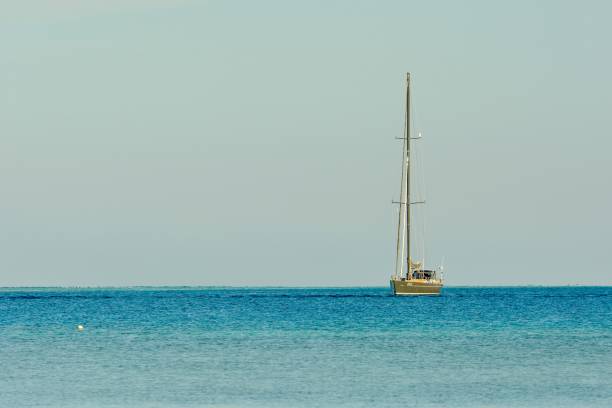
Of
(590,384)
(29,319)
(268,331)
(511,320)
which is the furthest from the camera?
(29,319)

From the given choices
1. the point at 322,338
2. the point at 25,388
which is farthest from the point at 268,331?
the point at 25,388

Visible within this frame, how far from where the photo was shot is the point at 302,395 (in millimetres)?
48969

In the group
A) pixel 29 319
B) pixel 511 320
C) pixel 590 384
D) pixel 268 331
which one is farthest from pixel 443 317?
pixel 590 384

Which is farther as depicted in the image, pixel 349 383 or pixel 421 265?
pixel 421 265

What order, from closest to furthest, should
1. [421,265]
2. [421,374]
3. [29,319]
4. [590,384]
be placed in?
[590,384] → [421,374] → [29,319] → [421,265]

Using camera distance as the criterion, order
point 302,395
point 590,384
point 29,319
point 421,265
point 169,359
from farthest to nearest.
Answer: point 421,265 → point 29,319 → point 169,359 → point 590,384 → point 302,395

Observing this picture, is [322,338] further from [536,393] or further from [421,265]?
[421,265]

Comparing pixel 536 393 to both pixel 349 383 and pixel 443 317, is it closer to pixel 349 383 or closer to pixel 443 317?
pixel 349 383

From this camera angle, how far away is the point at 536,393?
49.8 meters

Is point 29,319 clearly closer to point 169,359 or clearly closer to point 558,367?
point 169,359

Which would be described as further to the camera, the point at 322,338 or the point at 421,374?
the point at 322,338

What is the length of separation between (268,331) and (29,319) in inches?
1490

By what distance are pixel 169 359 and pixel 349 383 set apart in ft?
48.3

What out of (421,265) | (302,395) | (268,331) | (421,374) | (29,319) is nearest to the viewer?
(302,395)
